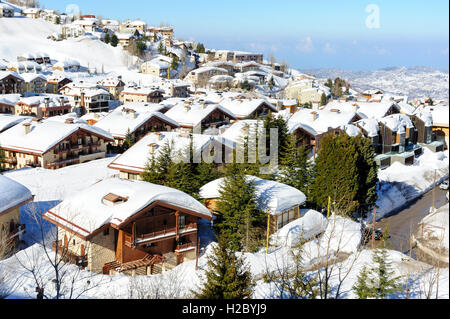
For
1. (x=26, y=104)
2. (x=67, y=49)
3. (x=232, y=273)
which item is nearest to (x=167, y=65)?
(x=67, y=49)

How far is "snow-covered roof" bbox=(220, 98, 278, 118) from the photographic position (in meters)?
36.2

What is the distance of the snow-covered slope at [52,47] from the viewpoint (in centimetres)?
7162

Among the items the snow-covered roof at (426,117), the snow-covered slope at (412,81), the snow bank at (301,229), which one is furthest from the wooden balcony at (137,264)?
the snow-covered roof at (426,117)

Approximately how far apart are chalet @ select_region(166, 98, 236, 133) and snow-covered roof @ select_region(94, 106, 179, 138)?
1.33m

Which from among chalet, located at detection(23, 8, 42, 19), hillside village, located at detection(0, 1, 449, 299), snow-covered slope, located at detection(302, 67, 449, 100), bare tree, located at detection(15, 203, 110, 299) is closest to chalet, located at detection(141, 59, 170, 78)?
hillside village, located at detection(0, 1, 449, 299)

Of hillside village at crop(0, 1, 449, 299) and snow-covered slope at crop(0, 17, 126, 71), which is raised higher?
snow-covered slope at crop(0, 17, 126, 71)

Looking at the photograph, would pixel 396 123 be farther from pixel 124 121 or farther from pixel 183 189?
pixel 183 189

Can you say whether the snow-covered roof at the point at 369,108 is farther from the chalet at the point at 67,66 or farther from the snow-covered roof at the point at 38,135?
the chalet at the point at 67,66

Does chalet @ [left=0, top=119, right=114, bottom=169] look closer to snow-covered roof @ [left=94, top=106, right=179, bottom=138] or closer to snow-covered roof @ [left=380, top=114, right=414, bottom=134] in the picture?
snow-covered roof @ [left=94, top=106, right=179, bottom=138]

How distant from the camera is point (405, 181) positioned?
26.2 metres

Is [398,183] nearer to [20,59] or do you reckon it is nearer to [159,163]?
[159,163]

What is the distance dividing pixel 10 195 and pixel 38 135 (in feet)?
36.7

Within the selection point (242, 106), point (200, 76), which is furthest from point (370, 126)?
point (200, 76)

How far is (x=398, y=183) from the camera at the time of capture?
26.1 meters
